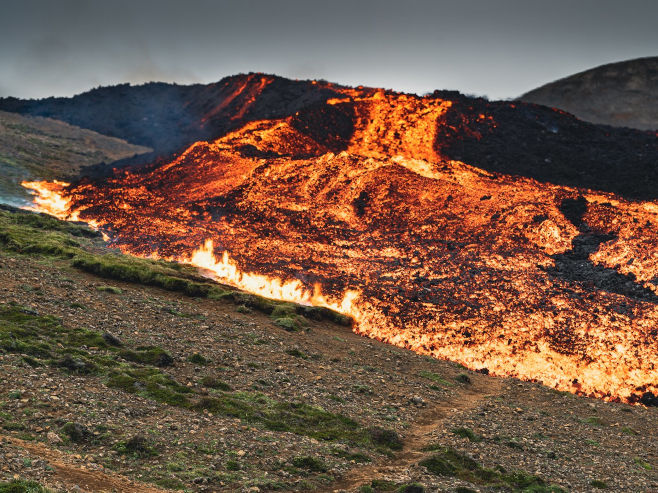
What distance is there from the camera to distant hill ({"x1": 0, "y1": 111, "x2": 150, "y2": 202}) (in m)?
99.8

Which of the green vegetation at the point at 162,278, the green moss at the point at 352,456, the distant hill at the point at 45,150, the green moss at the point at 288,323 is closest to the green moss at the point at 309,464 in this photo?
the green moss at the point at 352,456

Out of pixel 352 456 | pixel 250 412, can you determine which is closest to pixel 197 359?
pixel 250 412

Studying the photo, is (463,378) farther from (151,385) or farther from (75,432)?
(75,432)

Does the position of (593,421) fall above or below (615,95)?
below

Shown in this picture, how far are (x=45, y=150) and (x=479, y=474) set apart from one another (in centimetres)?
13036

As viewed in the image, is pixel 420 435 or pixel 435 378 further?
pixel 435 378

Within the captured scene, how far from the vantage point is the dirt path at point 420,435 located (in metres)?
17.9

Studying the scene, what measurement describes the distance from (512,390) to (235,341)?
17272mm

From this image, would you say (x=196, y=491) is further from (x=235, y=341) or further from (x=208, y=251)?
(x=208, y=251)

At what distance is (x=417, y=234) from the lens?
196 feet

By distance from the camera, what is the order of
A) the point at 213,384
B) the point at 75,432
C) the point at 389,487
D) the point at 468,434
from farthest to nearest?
the point at 213,384, the point at 468,434, the point at 389,487, the point at 75,432

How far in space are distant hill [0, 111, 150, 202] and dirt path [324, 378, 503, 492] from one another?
76612 mm

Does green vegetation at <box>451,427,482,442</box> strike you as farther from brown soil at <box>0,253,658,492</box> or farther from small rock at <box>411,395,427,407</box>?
small rock at <box>411,395,427,407</box>

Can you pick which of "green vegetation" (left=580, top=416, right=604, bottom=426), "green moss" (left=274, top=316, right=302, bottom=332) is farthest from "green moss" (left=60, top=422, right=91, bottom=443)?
"green vegetation" (left=580, top=416, right=604, bottom=426)
